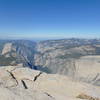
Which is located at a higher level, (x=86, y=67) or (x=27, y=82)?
(x=27, y=82)

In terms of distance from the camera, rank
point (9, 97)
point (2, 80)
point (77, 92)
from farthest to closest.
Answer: point (2, 80)
point (77, 92)
point (9, 97)

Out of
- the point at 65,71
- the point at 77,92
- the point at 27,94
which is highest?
the point at 27,94

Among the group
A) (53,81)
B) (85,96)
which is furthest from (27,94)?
(53,81)

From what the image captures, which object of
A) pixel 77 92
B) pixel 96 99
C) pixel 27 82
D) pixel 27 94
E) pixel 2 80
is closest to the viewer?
pixel 27 94

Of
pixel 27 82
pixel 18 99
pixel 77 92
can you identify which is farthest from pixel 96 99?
pixel 27 82

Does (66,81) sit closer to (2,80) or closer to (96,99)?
(96,99)

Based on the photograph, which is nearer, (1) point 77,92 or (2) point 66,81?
(1) point 77,92
